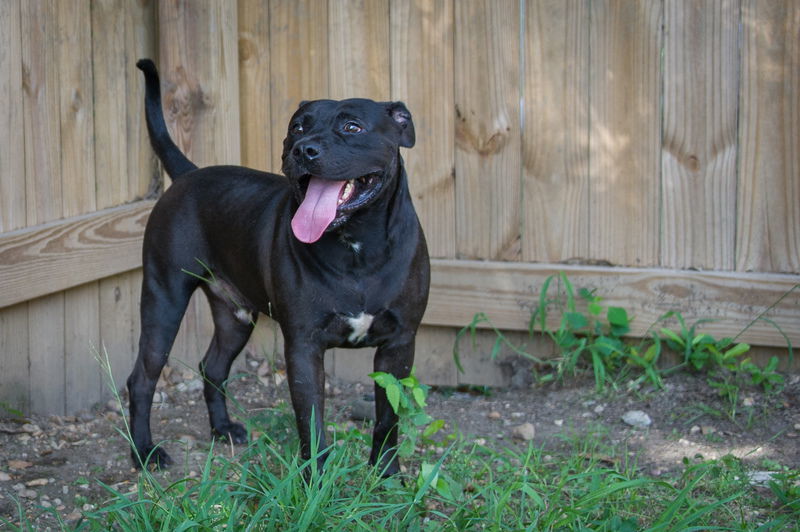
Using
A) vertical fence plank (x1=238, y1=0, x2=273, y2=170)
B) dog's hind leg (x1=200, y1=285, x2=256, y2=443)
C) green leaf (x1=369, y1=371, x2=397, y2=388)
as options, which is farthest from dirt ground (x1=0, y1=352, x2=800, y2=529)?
vertical fence plank (x1=238, y1=0, x2=273, y2=170)

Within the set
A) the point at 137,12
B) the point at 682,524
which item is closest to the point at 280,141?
the point at 137,12

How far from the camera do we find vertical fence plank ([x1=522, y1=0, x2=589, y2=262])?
16.2 ft

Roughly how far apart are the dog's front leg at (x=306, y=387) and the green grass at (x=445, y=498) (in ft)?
0.30

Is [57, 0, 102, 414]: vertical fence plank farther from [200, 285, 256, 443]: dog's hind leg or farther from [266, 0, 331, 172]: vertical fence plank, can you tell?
[266, 0, 331, 172]: vertical fence plank

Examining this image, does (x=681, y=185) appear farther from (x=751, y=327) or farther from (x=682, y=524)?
(x=682, y=524)

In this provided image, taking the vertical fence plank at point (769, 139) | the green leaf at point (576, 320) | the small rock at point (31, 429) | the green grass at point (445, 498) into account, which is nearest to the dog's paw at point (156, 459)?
the green grass at point (445, 498)

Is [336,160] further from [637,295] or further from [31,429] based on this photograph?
[637,295]

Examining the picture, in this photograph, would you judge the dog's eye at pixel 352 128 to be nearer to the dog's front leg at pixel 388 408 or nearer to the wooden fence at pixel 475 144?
the dog's front leg at pixel 388 408

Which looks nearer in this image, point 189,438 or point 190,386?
point 189,438

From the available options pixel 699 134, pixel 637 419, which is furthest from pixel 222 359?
pixel 699 134

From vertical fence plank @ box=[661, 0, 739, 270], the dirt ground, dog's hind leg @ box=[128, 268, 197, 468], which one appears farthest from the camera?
vertical fence plank @ box=[661, 0, 739, 270]

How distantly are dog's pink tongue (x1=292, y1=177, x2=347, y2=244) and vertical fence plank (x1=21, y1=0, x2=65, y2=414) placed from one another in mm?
1462

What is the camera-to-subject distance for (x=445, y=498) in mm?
A: 3266

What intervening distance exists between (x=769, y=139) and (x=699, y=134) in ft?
0.98
